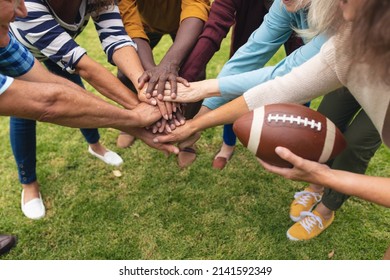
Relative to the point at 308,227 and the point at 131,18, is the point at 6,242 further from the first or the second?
the point at 308,227

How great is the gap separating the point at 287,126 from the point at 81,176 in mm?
2143

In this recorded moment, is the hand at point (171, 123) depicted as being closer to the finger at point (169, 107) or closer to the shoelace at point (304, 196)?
the finger at point (169, 107)

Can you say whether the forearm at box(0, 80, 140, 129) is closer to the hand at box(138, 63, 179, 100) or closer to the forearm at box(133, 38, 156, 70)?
the hand at box(138, 63, 179, 100)

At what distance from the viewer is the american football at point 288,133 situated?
2.23 meters

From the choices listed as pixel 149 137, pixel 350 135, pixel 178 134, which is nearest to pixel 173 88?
pixel 178 134

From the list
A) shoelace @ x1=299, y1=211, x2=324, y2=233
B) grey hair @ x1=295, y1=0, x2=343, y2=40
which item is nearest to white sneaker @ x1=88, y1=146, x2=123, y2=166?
shoelace @ x1=299, y1=211, x2=324, y2=233

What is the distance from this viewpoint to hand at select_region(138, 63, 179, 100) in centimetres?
276

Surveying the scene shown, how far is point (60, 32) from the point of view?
100 inches

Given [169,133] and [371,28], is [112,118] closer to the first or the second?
[169,133]

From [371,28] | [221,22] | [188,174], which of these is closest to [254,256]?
[188,174]

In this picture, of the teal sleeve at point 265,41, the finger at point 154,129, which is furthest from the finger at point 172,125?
the teal sleeve at point 265,41

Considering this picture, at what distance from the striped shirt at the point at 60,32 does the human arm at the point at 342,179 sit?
4.69 feet

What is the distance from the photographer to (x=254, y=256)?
9.75ft

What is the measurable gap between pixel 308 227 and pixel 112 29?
2.03 metres
